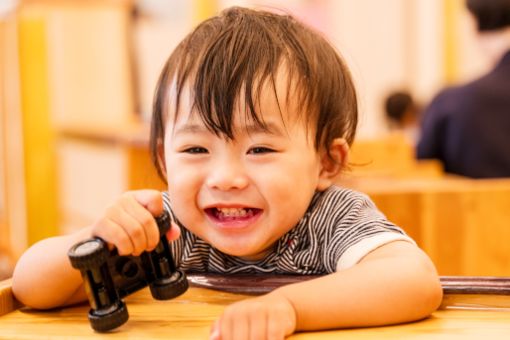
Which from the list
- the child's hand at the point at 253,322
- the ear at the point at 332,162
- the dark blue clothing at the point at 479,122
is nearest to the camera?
the child's hand at the point at 253,322

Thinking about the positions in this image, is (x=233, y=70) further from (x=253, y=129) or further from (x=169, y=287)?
(x=169, y=287)

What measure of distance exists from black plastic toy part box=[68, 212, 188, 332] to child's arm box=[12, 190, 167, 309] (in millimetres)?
12

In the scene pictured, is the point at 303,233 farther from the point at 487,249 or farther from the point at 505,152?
the point at 505,152

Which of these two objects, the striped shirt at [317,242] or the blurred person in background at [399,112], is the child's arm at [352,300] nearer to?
the striped shirt at [317,242]

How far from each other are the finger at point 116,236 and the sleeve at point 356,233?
0.69 ft

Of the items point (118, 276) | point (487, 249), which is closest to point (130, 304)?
point (118, 276)

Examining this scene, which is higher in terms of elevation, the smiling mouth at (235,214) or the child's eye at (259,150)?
the child's eye at (259,150)

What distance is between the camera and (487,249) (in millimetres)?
1648

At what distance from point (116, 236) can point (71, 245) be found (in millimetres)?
125

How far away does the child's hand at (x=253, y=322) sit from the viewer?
64cm

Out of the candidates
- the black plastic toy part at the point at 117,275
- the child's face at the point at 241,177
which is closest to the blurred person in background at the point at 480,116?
the child's face at the point at 241,177

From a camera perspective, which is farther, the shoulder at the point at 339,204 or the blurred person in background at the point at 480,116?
the blurred person in background at the point at 480,116

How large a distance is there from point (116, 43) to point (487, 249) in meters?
3.52

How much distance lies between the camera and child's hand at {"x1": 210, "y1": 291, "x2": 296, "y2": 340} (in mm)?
644
